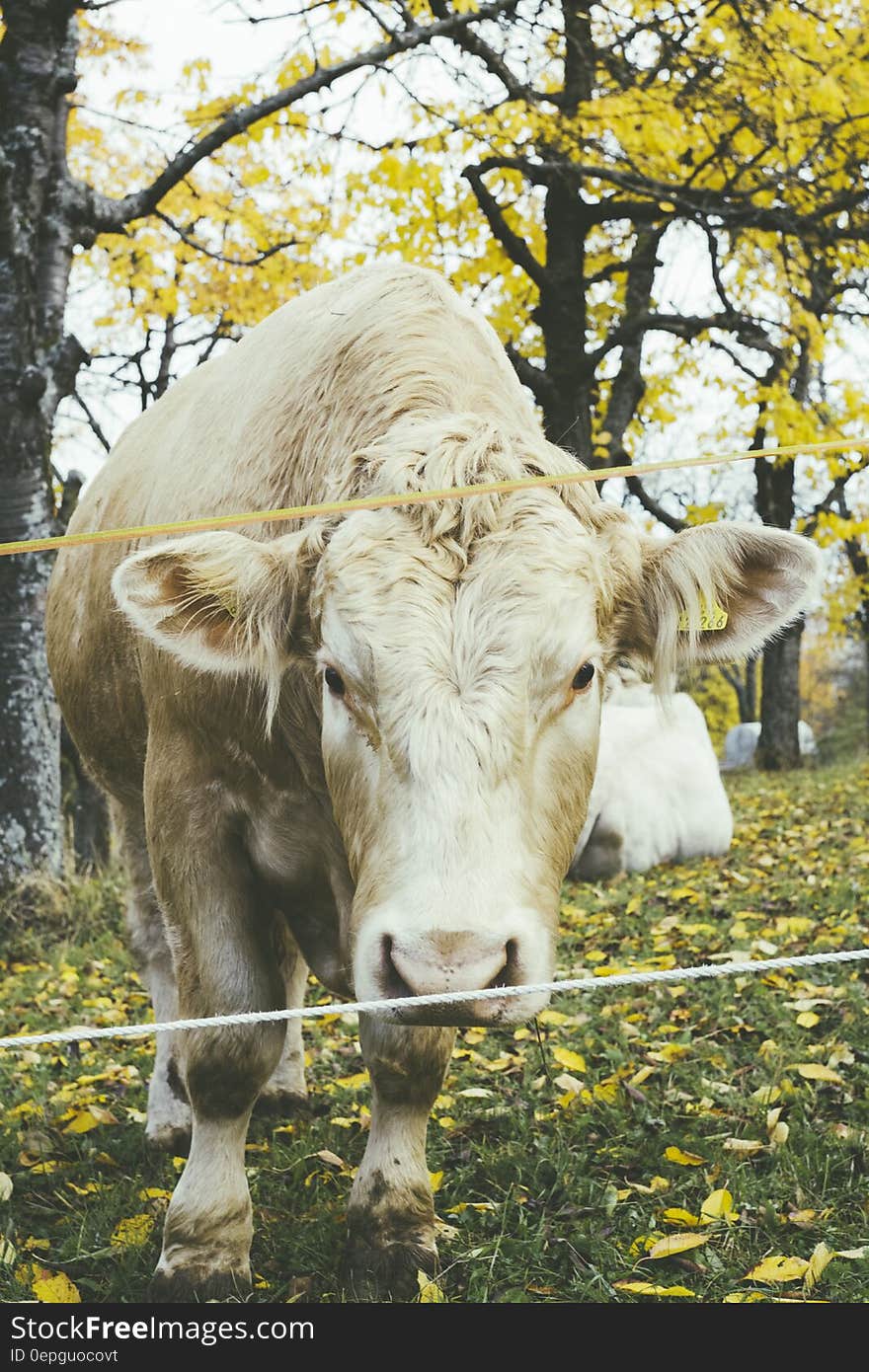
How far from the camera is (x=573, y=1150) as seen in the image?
3566mm

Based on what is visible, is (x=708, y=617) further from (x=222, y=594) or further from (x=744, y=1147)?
(x=744, y=1147)

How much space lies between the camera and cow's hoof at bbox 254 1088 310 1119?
4.11 metres

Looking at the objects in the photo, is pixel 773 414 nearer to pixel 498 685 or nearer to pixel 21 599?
pixel 21 599

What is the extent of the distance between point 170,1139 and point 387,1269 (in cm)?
130

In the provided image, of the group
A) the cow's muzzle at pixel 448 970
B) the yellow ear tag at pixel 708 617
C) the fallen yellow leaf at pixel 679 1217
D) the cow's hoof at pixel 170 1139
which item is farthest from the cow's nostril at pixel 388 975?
the cow's hoof at pixel 170 1139

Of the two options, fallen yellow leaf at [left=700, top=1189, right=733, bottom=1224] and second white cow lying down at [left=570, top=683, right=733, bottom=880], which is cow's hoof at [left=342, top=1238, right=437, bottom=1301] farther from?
second white cow lying down at [left=570, top=683, right=733, bottom=880]

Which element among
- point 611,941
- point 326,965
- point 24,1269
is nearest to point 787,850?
point 611,941

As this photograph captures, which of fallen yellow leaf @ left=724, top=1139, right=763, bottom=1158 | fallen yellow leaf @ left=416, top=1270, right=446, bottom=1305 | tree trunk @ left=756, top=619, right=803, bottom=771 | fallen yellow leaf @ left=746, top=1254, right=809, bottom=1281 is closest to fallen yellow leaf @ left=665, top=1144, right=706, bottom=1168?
fallen yellow leaf @ left=724, top=1139, right=763, bottom=1158

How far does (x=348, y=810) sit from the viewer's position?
8.12 ft

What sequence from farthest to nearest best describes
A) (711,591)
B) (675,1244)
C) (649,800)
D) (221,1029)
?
(649,800)
(221,1029)
(675,1244)
(711,591)

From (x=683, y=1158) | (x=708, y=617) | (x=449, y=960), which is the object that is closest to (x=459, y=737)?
(x=449, y=960)

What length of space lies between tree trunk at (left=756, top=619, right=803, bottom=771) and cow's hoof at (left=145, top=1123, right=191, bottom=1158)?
15.4 meters

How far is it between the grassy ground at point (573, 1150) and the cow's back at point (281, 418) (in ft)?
4.32
